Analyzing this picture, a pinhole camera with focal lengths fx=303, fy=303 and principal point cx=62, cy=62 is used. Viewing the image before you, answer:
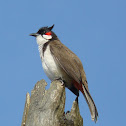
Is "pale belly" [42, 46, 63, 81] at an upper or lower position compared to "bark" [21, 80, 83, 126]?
upper

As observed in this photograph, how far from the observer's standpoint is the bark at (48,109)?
4.95 meters

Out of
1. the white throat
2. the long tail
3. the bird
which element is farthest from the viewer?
the white throat

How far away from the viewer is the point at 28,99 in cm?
560

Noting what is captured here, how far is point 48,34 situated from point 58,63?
1.03 metres

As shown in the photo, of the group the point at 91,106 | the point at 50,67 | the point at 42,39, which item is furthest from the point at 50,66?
the point at 91,106

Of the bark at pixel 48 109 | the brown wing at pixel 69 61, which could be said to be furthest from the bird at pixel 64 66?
the bark at pixel 48 109

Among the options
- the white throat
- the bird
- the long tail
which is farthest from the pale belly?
the long tail

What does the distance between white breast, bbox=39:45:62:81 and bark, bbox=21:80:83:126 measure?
38.3 inches

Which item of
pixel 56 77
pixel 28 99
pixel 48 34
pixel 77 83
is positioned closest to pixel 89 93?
pixel 77 83

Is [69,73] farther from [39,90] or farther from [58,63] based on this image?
[39,90]

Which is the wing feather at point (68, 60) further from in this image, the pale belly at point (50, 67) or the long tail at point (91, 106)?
the long tail at point (91, 106)

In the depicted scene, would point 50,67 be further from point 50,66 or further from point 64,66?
point 64,66

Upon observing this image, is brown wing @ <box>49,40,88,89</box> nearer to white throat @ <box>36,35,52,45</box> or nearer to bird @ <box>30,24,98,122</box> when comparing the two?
bird @ <box>30,24,98,122</box>

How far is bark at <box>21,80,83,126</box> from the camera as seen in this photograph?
4953mm
